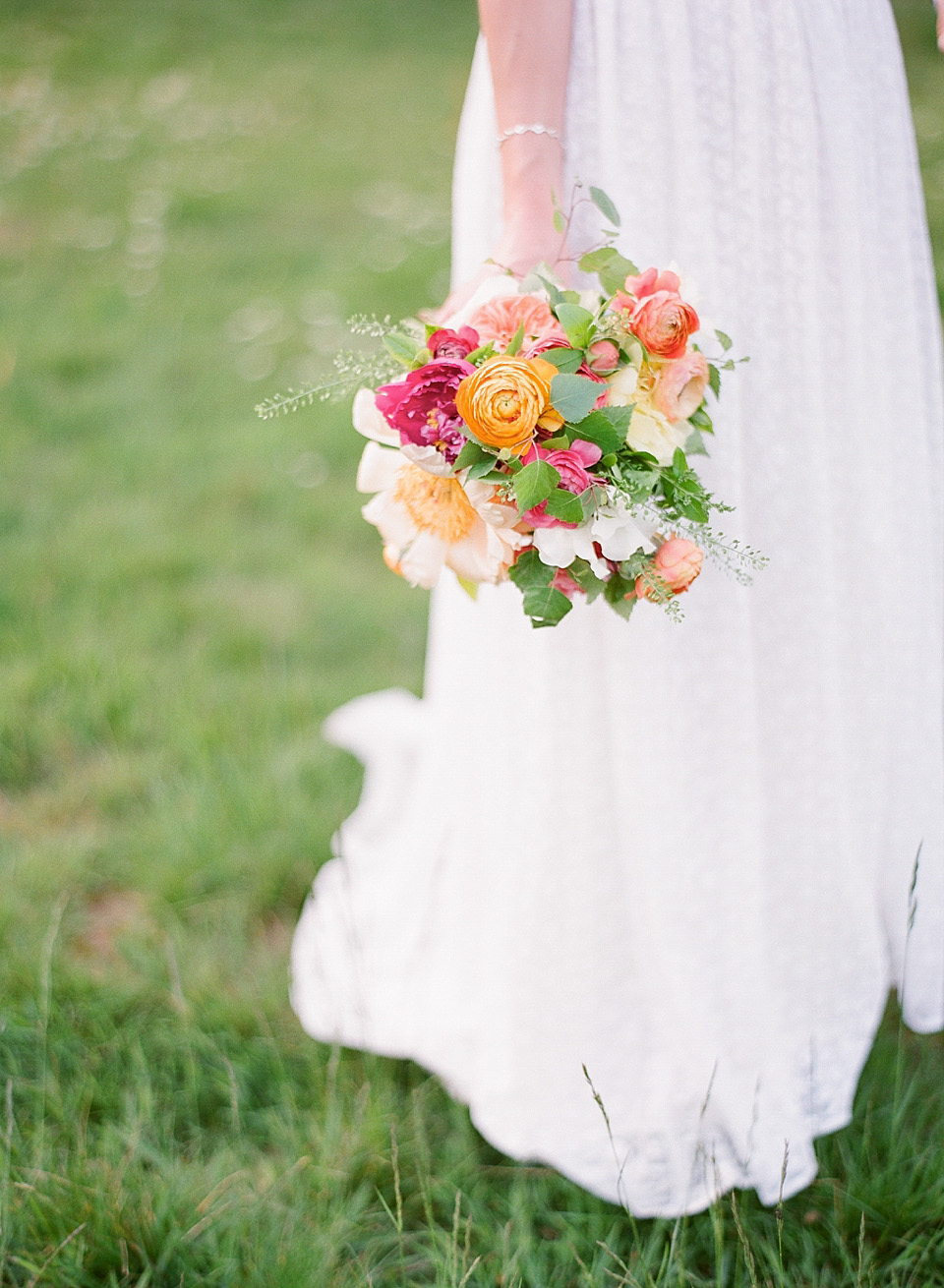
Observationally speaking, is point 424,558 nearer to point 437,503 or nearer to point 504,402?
point 437,503

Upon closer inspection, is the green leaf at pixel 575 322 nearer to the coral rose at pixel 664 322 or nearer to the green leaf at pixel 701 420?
the coral rose at pixel 664 322

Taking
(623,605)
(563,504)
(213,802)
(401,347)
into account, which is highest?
(401,347)

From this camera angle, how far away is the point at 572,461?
1.03m

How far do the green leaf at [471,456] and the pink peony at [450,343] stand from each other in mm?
106

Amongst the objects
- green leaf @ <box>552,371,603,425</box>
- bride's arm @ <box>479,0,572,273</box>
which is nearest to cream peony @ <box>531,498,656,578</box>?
green leaf @ <box>552,371,603,425</box>

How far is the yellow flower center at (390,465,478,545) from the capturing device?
1133mm

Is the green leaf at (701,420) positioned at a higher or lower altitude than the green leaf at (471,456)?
higher

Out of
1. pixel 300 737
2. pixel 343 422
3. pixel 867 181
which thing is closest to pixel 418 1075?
pixel 300 737

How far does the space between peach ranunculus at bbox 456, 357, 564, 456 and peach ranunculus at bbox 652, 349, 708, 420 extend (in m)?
0.16

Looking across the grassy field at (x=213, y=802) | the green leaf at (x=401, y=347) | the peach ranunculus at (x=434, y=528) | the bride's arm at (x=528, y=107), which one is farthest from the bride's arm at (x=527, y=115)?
the grassy field at (x=213, y=802)

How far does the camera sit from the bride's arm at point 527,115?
1.22 m

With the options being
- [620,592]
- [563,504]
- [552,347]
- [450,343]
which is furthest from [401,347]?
[620,592]

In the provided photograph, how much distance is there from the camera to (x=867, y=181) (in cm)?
137

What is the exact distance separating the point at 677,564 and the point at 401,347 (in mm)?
398
